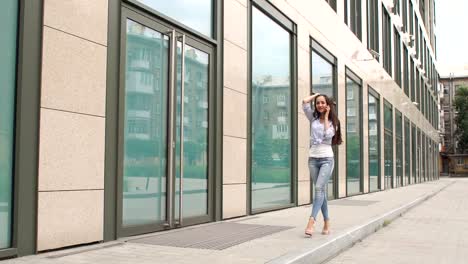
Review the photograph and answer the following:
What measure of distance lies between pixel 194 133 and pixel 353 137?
10637mm

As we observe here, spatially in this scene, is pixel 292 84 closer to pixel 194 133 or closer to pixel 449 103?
pixel 194 133

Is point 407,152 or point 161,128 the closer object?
point 161,128

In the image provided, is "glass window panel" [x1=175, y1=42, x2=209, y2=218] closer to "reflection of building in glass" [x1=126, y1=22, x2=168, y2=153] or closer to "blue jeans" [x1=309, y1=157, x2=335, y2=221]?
"reflection of building in glass" [x1=126, y1=22, x2=168, y2=153]

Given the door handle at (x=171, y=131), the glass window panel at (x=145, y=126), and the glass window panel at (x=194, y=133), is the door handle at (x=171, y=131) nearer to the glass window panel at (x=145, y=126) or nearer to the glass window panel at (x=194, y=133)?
the glass window panel at (x=145, y=126)

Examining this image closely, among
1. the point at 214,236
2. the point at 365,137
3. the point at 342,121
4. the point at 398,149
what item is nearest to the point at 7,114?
the point at 214,236

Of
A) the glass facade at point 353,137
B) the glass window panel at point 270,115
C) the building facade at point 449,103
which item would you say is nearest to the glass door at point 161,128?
the glass window panel at point 270,115

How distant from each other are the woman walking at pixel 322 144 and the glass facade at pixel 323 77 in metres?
6.30

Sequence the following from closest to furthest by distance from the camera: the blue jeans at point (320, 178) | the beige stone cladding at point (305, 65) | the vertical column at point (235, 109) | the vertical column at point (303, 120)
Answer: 1. the blue jeans at point (320, 178)
2. the vertical column at point (235, 109)
3. the beige stone cladding at point (305, 65)
4. the vertical column at point (303, 120)

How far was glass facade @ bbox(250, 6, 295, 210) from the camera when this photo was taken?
9.66m

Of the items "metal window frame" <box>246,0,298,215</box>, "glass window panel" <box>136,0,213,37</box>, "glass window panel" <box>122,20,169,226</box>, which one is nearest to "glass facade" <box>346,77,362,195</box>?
"metal window frame" <box>246,0,298,215</box>

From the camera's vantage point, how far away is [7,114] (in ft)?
15.1

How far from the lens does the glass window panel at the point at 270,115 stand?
31.7ft

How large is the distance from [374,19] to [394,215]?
12346 millimetres

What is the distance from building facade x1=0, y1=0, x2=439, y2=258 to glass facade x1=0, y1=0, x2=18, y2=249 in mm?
10
